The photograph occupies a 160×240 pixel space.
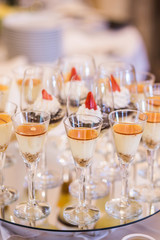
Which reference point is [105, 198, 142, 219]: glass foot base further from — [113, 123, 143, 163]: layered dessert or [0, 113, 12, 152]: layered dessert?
[0, 113, 12, 152]: layered dessert

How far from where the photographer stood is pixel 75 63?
64.1 inches

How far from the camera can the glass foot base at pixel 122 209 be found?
3.97 ft

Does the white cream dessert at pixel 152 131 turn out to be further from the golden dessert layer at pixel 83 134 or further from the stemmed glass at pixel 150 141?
the golden dessert layer at pixel 83 134

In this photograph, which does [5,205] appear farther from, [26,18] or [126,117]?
[26,18]

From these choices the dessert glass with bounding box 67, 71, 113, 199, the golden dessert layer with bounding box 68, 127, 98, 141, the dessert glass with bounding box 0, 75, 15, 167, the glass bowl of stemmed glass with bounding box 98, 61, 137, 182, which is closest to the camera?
the golden dessert layer with bounding box 68, 127, 98, 141

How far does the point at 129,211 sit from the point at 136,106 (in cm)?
37

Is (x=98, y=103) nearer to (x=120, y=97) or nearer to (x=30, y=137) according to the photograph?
(x=120, y=97)

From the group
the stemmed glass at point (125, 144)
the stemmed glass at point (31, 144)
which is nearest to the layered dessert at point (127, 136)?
the stemmed glass at point (125, 144)

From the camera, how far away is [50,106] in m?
1.35

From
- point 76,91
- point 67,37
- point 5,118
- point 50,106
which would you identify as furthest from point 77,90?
point 67,37

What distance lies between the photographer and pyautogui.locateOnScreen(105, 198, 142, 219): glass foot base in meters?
1.21

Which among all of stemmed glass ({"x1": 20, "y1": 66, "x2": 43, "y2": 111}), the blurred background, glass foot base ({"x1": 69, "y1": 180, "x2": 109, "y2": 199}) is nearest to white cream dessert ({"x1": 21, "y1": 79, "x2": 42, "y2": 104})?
stemmed glass ({"x1": 20, "y1": 66, "x2": 43, "y2": 111})

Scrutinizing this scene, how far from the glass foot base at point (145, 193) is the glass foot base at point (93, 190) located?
0.31ft

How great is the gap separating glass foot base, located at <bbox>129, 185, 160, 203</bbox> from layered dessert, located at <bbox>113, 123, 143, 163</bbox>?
→ 0.76ft
